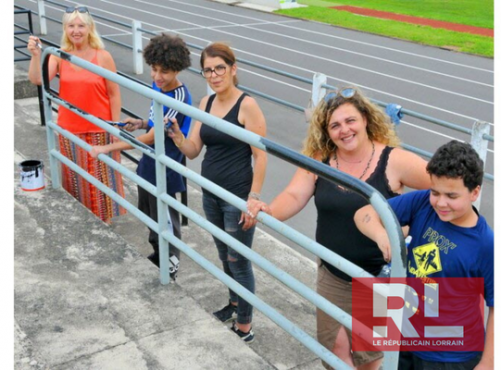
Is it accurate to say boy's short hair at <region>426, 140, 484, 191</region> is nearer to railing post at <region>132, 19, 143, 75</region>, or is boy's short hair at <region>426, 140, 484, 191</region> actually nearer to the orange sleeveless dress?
the orange sleeveless dress

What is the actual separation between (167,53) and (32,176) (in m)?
1.63

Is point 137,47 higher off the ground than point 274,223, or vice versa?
point 274,223

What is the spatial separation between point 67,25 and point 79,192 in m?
1.29

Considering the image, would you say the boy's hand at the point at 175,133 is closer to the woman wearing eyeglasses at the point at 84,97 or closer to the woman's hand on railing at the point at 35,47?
the woman wearing eyeglasses at the point at 84,97

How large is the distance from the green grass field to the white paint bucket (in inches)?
664

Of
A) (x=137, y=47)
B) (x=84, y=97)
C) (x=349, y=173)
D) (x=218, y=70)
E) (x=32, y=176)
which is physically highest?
(x=218, y=70)

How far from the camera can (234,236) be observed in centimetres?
382

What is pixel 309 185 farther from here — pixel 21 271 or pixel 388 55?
pixel 388 55

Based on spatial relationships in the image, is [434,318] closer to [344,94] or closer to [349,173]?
[349,173]

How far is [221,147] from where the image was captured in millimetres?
3766

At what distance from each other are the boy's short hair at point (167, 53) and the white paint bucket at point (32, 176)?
4.65 ft

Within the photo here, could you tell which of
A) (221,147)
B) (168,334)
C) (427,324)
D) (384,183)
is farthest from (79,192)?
(427,324)

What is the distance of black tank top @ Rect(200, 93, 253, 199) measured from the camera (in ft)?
12.3

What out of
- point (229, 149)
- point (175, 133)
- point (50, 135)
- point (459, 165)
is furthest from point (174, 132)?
point (459, 165)
